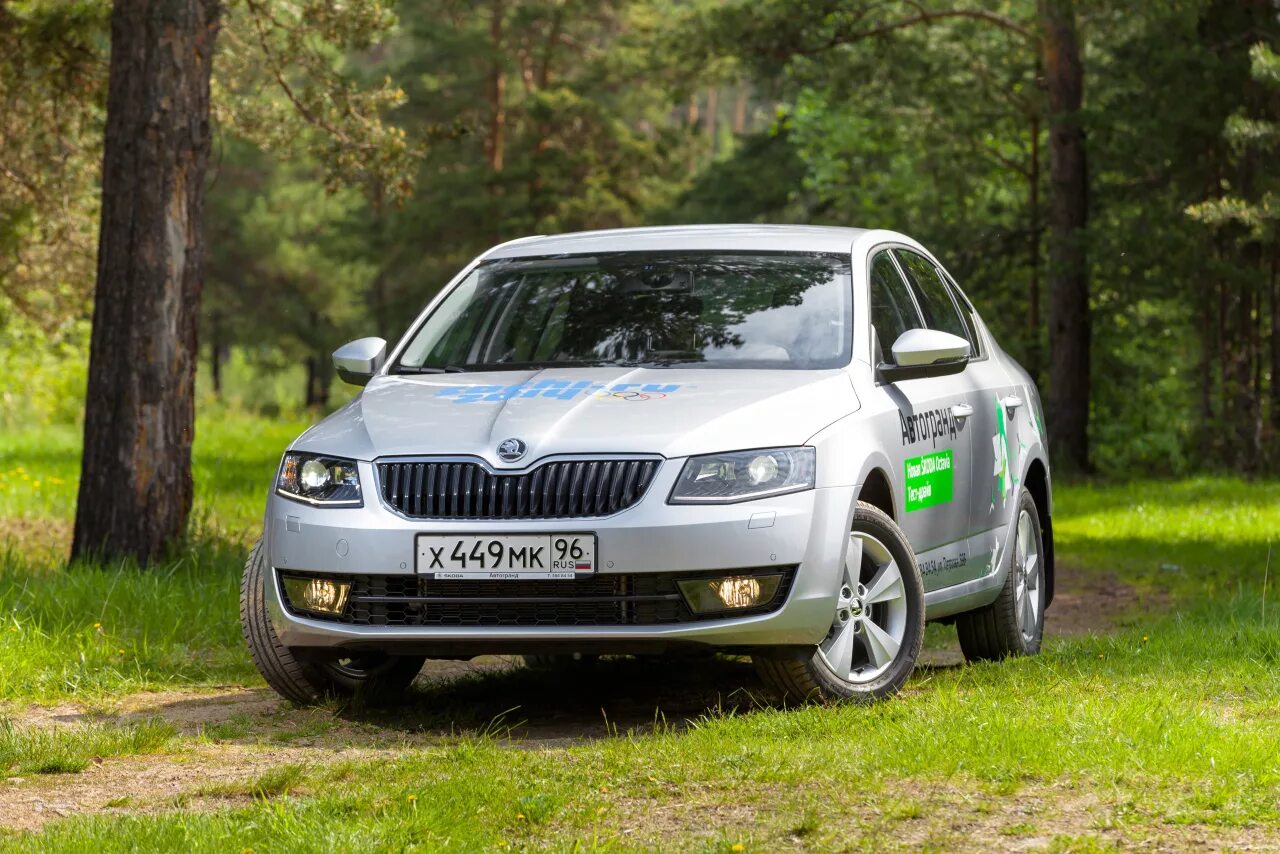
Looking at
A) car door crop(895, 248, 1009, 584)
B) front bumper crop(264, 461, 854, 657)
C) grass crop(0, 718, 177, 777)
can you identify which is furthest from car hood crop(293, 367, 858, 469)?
car door crop(895, 248, 1009, 584)

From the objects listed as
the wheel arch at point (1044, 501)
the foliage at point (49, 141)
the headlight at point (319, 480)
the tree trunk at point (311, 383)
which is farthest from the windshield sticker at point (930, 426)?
the tree trunk at point (311, 383)

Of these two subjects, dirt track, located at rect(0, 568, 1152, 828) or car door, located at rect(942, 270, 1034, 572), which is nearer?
dirt track, located at rect(0, 568, 1152, 828)

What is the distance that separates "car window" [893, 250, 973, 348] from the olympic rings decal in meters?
1.84

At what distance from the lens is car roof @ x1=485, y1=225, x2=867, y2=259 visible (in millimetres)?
7125

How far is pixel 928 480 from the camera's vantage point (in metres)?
6.80

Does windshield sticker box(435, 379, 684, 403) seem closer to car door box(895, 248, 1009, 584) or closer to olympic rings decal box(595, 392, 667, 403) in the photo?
olympic rings decal box(595, 392, 667, 403)

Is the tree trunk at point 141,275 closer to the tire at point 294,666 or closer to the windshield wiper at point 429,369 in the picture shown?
the windshield wiper at point 429,369

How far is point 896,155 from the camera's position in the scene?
2850cm

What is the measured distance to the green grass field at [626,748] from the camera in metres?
4.38

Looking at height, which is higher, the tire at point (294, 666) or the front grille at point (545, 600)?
the front grille at point (545, 600)

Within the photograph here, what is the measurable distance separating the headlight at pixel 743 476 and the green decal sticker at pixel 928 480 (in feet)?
2.97

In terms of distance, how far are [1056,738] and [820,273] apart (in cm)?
235

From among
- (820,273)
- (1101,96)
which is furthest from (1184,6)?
(820,273)

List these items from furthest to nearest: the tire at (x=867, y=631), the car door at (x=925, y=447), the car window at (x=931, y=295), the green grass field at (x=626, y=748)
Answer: the car window at (x=931, y=295) < the car door at (x=925, y=447) < the tire at (x=867, y=631) < the green grass field at (x=626, y=748)
